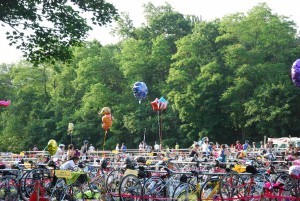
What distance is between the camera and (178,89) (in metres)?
47.6

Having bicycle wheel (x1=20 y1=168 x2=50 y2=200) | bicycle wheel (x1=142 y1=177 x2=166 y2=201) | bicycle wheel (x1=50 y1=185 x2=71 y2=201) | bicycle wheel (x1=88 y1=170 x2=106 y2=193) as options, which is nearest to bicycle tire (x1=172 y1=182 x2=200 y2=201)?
bicycle wheel (x1=142 y1=177 x2=166 y2=201)

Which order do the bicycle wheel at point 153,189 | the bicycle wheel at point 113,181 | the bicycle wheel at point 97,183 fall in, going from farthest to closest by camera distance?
the bicycle wheel at point 97,183 → the bicycle wheel at point 113,181 → the bicycle wheel at point 153,189

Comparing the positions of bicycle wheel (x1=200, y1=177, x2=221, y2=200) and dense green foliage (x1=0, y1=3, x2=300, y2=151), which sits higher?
dense green foliage (x1=0, y1=3, x2=300, y2=151)

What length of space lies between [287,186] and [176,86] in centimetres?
3688

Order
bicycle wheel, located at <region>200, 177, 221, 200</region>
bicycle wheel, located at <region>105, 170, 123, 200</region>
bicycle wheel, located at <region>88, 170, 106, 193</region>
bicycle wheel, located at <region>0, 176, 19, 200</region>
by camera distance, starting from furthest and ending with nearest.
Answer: bicycle wheel, located at <region>88, 170, 106, 193</region> < bicycle wheel, located at <region>105, 170, 123, 200</region> < bicycle wheel, located at <region>0, 176, 19, 200</region> < bicycle wheel, located at <region>200, 177, 221, 200</region>

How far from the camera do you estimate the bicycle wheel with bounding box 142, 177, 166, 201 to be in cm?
1146

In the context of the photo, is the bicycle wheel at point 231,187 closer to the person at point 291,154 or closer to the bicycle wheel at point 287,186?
the bicycle wheel at point 287,186

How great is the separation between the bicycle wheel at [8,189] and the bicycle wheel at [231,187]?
4.50 m

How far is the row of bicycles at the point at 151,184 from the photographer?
431 inches

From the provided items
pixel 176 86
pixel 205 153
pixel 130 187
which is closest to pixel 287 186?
pixel 130 187

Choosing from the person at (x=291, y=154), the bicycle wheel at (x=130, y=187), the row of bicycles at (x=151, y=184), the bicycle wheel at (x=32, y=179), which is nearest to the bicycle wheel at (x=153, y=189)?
the row of bicycles at (x=151, y=184)

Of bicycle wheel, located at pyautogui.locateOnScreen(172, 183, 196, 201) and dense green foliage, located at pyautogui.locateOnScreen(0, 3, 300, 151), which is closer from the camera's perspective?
bicycle wheel, located at pyautogui.locateOnScreen(172, 183, 196, 201)

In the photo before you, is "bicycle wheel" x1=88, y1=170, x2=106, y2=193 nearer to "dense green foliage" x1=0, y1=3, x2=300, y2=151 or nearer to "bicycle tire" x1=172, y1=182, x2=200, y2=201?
"bicycle tire" x1=172, y1=182, x2=200, y2=201

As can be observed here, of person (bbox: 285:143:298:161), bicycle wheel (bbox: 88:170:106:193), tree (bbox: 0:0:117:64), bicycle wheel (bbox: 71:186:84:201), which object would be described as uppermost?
tree (bbox: 0:0:117:64)
